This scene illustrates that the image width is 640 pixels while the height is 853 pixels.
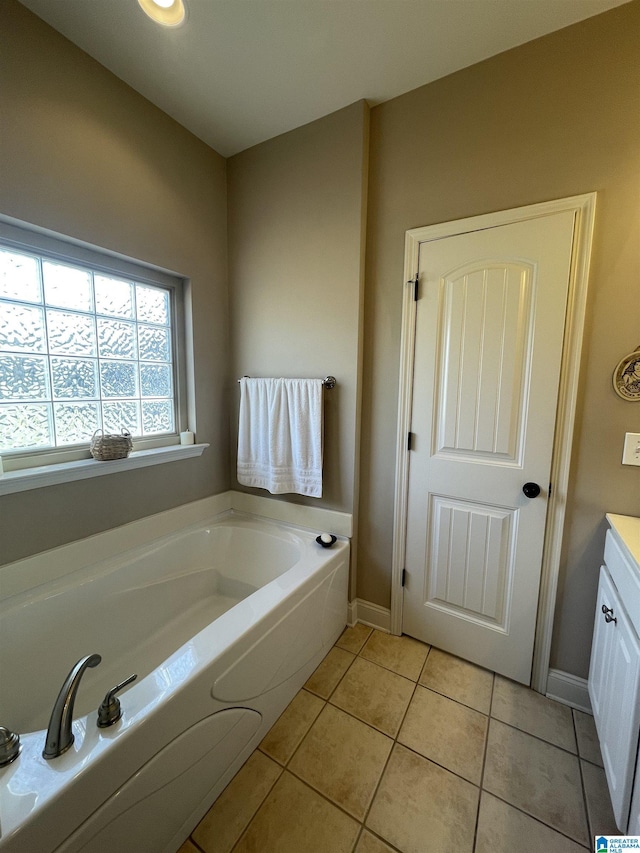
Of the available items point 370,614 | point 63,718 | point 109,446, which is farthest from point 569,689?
point 109,446

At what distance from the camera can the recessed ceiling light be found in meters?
1.16

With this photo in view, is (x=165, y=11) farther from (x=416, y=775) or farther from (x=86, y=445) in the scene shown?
(x=416, y=775)

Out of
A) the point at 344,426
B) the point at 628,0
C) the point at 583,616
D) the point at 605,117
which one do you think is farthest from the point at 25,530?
the point at 628,0

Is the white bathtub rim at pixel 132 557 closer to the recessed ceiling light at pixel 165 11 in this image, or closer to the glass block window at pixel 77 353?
the glass block window at pixel 77 353

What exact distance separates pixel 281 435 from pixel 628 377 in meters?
1.56

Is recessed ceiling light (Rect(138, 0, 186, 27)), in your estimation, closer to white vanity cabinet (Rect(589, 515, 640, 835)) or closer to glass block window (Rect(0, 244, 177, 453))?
glass block window (Rect(0, 244, 177, 453))

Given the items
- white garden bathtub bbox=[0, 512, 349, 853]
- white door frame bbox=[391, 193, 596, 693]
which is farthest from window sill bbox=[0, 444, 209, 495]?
white door frame bbox=[391, 193, 596, 693]

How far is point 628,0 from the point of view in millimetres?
1154

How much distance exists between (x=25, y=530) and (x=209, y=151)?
7.20 ft

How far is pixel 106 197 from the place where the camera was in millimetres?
1493

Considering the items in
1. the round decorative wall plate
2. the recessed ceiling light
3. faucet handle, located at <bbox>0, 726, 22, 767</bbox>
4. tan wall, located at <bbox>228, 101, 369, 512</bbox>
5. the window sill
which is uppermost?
the recessed ceiling light

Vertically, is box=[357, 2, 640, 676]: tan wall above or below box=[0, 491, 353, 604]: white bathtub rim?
above

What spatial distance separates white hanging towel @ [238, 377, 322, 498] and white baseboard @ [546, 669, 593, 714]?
52.2 inches

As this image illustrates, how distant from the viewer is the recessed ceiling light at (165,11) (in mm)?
1163
